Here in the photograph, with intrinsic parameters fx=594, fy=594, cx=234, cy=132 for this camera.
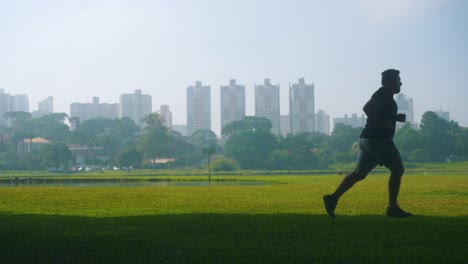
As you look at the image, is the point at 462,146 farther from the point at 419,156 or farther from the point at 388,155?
the point at 388,155

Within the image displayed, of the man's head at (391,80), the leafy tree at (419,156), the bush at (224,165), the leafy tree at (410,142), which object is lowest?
the bush at (224,165)

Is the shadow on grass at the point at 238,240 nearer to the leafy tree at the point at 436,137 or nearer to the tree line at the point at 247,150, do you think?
the tree line at the point at 247,150

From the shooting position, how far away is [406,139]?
152m

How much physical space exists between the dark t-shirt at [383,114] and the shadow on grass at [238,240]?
1.76 metres

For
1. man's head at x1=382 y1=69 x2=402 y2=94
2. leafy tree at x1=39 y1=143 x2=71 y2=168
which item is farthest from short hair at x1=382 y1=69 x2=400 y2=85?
leafy tree at x1=39 y1=143 x2=71 y2=168

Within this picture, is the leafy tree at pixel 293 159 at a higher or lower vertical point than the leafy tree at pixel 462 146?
lower

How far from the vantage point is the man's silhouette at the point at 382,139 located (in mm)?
11727

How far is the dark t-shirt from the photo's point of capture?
11758 mm

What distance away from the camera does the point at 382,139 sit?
38.5 ft

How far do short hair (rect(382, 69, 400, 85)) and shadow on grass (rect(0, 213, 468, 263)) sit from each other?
286 centimetres

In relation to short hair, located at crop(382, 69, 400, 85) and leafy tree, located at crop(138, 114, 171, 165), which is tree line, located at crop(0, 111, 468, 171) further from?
short hair, located at crop(382, 69, 400, 85)

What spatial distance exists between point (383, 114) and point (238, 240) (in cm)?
418

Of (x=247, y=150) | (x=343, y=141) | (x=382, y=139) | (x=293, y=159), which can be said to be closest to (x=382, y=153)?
(x=382, y=139)

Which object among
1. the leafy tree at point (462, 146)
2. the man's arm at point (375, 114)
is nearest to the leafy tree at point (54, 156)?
the leafy tree at point (462, 146)
